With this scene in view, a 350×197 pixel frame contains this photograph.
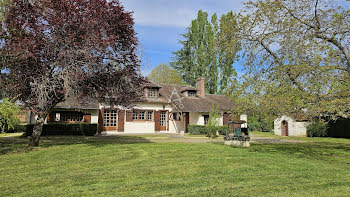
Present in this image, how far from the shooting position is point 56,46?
10.1 meters

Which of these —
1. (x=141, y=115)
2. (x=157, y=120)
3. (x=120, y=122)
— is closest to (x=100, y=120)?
(x=120, y=122)

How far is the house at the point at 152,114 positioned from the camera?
21.3 metres

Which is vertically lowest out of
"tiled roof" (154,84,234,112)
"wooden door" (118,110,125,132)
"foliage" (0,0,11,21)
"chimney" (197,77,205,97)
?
"wooden door" (118,110,125,132)

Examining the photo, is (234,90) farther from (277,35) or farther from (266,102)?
(277,35)

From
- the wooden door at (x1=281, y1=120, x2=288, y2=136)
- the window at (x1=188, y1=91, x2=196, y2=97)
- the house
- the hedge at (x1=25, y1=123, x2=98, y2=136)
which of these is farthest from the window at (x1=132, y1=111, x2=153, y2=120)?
the wooden door at (x1=281, y1=120, x2=288, y2=136)

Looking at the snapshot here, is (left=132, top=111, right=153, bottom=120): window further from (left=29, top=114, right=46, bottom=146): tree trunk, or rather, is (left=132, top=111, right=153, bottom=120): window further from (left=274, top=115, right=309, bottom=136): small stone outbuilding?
(left=274, top=115, right=309, bottom=136): small stone outbuilding

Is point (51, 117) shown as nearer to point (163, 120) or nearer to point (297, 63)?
point (163, 120)

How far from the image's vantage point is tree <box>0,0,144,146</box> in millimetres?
9625

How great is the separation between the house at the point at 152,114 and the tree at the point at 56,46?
10606 mm

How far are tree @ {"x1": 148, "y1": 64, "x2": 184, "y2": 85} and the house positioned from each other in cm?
1521

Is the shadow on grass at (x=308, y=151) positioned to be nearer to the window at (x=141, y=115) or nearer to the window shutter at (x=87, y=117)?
the window at (x=141, y=115)

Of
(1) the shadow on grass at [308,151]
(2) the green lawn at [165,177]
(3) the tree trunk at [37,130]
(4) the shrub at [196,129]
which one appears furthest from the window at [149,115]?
(2) the green lawn at [165,177]

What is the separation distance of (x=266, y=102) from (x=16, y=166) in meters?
9.14

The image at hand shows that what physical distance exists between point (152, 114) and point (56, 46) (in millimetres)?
14913
